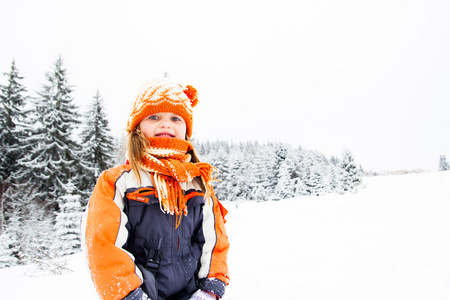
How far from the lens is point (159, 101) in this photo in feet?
6.41

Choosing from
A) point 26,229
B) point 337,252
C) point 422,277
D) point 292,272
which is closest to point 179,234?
point 292,272

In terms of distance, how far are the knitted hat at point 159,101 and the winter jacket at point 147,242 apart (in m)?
0.48

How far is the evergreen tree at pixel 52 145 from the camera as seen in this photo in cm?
1750

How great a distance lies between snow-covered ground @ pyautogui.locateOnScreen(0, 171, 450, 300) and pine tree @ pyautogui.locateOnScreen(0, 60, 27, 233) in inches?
711

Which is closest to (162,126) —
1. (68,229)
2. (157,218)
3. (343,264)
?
(157,218)

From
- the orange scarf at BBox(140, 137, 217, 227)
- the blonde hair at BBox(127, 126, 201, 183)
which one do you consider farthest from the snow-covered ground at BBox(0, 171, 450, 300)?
the blonde hair at BBox(127, 126, 201, 183)

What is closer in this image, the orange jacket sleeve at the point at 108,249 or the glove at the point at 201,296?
the orange jacket sleeve at the point at 108,249

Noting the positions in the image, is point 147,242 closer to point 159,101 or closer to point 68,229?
point 159,101

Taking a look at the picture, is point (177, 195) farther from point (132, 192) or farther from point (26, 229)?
point (26, 229)

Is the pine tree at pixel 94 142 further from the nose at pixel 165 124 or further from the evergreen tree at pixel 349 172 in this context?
the evergreen tree at pixel 349 172

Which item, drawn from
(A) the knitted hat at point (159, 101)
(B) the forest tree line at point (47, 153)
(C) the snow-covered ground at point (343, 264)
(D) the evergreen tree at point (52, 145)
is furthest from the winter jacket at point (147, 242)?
(D) the evergreen tree at point (52, 145)

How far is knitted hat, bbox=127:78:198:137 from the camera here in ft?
6.40

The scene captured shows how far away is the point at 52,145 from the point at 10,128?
4544 millimetres

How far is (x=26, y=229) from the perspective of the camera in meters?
15.9
